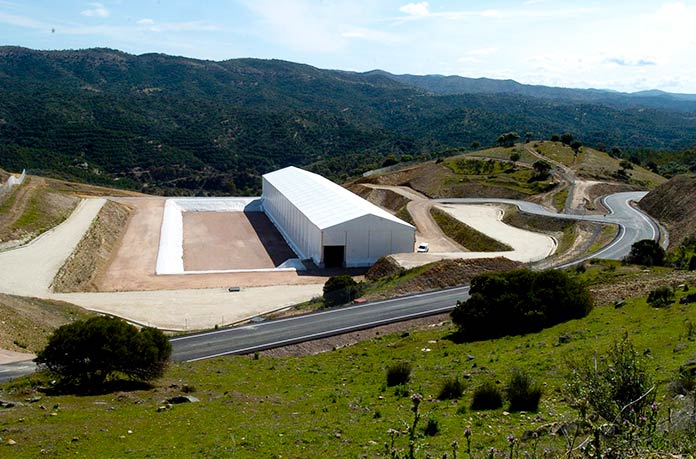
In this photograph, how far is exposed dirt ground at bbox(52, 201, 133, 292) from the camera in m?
40.7

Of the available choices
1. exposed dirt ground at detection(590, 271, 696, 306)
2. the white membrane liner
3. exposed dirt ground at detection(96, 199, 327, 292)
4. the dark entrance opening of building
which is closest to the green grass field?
exposed dirt ground at detection(590, 271, 696, 306)

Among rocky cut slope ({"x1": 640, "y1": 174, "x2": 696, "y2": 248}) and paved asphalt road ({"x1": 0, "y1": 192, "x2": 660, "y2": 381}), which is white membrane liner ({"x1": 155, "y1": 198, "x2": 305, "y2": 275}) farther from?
rocky cut slope ({"x1": 640, "y1": 174, "x2": 696, "y2": 248})

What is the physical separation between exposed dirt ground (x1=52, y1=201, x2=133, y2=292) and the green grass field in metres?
22.4

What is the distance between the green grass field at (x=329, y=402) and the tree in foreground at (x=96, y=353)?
746 mm

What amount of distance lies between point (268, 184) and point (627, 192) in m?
A: 43.2

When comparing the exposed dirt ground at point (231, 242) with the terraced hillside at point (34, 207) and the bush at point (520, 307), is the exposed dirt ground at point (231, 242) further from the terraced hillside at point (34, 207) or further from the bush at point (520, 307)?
the bush at point (520, 307)

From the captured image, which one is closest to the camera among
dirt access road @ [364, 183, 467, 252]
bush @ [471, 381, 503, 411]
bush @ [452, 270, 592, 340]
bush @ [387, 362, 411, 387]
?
bush @ [471, 381, 503, 411]

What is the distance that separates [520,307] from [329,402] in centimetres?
1015

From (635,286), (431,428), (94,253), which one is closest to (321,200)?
(94,253)

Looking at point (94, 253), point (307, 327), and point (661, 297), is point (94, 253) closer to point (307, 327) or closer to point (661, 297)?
point (307, 327)

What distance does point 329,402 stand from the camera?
50.0 feet

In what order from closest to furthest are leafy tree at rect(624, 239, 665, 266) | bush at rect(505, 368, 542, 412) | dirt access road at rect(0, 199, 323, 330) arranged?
bush at rect(505, 368, 542, 412), dirt access road at rect(0, 199, 323, 330), leafy tree at rect(624, 239, 665, 266)

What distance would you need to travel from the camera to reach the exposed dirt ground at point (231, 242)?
169 feet

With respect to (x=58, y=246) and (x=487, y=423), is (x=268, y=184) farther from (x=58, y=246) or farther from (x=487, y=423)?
(x=487, y=423)
